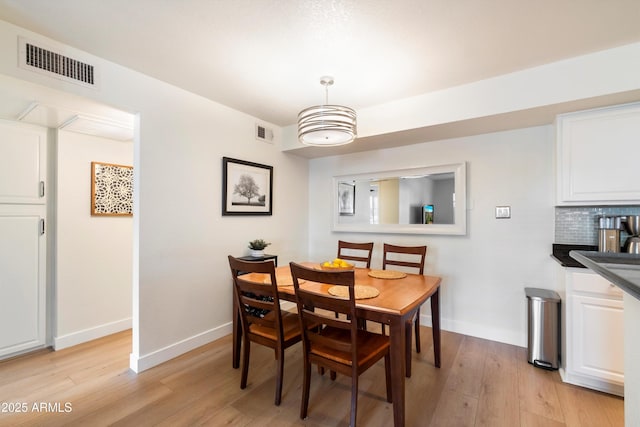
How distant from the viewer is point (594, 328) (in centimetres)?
201

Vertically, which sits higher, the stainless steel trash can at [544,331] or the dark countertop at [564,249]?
the dark countertop at [564,249]

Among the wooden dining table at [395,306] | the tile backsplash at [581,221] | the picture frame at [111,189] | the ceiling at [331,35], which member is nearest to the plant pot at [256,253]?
the wooden dining table at [395,306]

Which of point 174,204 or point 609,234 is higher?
point 174,204

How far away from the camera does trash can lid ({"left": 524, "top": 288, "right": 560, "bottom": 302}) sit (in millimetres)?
2361

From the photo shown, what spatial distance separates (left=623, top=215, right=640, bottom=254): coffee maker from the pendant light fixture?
2.22m

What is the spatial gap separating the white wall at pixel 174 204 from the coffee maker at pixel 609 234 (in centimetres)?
319

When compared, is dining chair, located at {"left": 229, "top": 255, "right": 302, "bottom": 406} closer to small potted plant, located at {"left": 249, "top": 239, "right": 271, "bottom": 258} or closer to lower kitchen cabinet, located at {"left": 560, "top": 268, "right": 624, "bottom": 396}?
small potted plant, located at {"left": 249, "top": 239, "right": 271, "bottom": 258}

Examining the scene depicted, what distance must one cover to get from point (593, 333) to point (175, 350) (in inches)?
129

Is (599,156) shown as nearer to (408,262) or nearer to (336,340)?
(408,262)

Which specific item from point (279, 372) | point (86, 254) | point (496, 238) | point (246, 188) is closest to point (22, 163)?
point (86, 254)

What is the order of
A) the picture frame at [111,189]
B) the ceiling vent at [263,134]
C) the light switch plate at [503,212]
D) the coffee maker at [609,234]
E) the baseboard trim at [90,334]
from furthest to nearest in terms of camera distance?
the ceiling vent at [263,134] → the picture frame at [111,189] → the light switch plate at [503,212] → the baseboard trim at [90,334] → the coffee maker at [609,234]

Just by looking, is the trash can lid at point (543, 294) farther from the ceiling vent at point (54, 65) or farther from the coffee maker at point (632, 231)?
the ceiling vent at point (54, 65)

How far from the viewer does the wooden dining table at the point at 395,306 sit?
1.52m

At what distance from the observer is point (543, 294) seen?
2.46 metres
